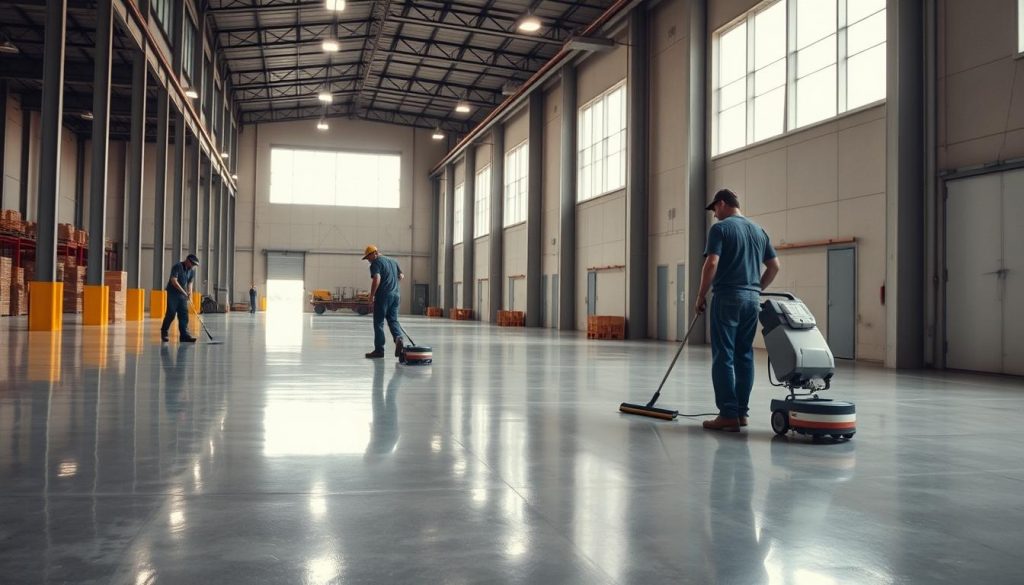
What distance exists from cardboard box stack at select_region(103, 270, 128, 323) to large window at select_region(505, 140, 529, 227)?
16.9 metres

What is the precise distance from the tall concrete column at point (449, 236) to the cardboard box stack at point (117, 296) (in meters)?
25.1

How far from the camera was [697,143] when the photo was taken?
20312 millimetres

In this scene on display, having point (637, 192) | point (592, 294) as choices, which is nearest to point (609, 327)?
point (637, 192)

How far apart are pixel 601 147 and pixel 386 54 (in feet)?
46.1

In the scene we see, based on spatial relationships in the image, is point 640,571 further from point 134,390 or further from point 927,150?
point 927,150

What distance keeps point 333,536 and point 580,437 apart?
8.95ft

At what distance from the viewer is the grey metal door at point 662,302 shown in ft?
73.1

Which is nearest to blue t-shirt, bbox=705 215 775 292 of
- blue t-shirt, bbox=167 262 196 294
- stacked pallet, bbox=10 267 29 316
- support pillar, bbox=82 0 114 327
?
blue t-shirt, bbox=167 262 196 294

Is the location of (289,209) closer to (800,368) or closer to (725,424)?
(725,424)

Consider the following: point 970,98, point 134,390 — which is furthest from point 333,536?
point 970,98

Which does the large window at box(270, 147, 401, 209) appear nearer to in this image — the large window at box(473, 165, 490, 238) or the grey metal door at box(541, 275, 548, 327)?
the large window at box(473, 165, 490, 238)

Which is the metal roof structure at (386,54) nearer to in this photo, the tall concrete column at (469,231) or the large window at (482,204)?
the tall concrete column at (469,231)

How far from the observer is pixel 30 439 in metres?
4.90

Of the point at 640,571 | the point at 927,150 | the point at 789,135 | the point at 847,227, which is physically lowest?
the point at 640,571
